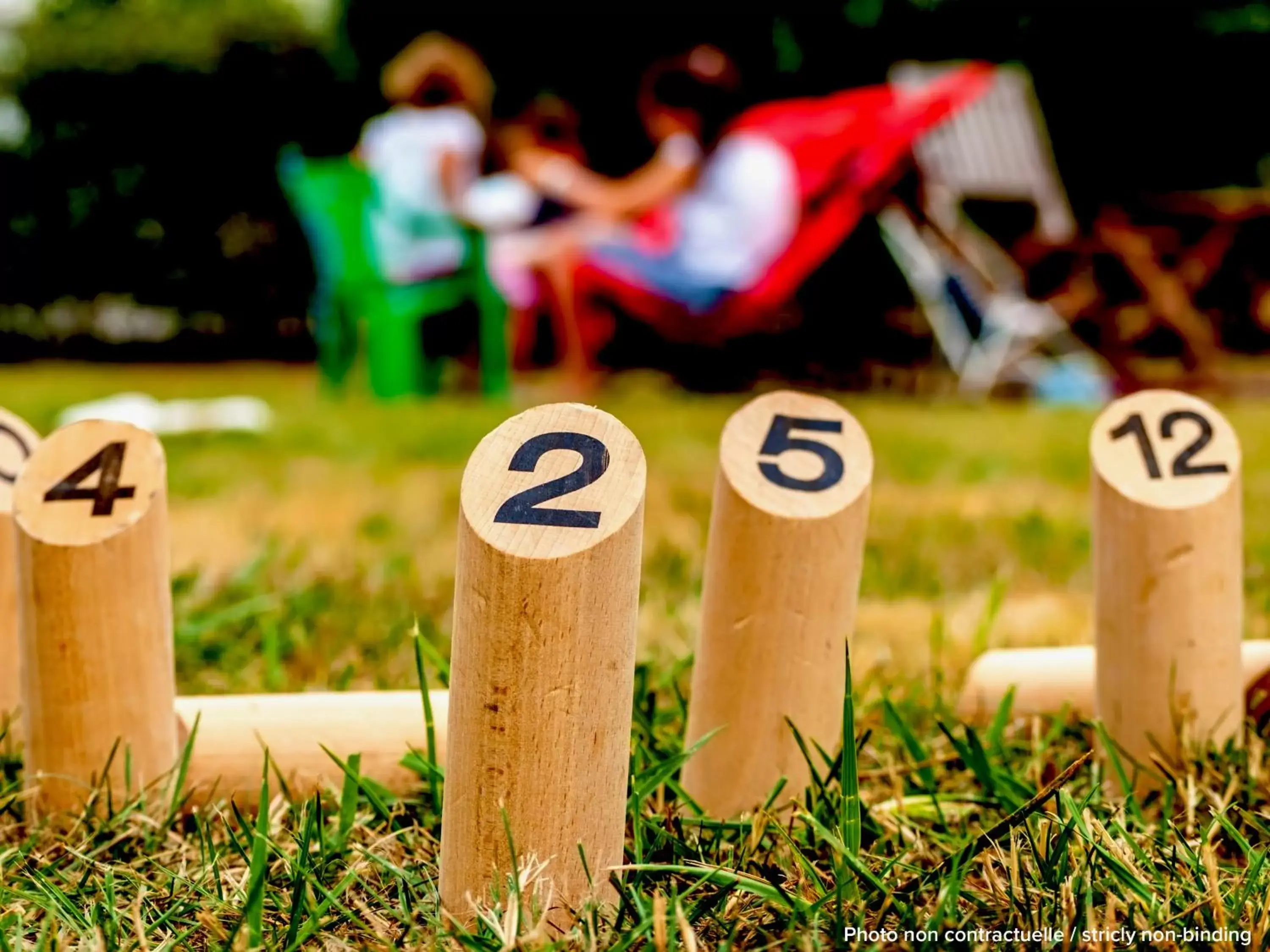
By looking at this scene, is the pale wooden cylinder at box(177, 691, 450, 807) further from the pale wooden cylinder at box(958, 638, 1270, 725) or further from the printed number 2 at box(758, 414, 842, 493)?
the pale wooden cylinder at box(958, 638, 1270, 725)

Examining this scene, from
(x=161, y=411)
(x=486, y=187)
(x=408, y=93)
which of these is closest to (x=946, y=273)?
(x=486, y=187)

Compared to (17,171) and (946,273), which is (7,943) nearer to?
(946,273)

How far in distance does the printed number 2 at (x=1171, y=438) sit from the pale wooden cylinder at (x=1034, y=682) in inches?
9.2

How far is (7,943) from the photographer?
2.88 feet

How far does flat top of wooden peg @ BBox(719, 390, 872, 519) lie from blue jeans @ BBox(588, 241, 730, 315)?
14.1 feet

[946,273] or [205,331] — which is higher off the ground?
[946,273]

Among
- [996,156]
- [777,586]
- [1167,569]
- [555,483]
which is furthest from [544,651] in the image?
[996,156]

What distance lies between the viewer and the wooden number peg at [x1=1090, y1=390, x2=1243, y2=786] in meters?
1.23

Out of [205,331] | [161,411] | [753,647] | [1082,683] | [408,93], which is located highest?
[408,93]

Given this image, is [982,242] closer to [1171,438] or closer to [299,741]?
[1171,438]

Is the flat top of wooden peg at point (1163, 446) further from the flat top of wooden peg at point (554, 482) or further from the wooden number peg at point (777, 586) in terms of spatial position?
the flat top of wooden peg at point (554, 482)

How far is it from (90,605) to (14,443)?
29 cm

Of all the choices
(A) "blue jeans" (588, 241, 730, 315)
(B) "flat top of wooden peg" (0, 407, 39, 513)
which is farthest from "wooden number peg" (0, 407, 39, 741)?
(A) "blue jeans" (588, 241, 730, 315)

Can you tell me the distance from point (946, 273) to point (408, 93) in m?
2.43
